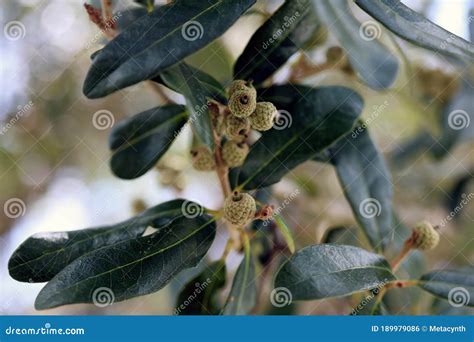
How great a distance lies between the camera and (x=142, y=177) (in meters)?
1.94

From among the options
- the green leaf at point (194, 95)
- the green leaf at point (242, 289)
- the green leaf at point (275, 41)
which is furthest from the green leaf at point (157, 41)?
the green leaf at point (242, 289)

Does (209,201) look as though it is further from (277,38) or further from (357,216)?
(277,38)

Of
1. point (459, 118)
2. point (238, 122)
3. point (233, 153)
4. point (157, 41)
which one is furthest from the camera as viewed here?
point (459, 118)

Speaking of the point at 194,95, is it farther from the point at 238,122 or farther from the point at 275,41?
the point at 275,41

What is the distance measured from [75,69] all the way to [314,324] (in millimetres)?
1509

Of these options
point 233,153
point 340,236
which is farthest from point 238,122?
point 340,236

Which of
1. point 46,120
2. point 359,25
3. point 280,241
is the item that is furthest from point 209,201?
point 46,120

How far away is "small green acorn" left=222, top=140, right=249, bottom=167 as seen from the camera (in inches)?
45.4

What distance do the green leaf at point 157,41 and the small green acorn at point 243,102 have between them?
11 cm

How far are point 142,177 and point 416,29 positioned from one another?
1.19 metres

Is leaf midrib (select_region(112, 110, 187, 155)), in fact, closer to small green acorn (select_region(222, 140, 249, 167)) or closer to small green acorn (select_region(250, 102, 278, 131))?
small green acorn (select_region(222, 140, 249, 167))

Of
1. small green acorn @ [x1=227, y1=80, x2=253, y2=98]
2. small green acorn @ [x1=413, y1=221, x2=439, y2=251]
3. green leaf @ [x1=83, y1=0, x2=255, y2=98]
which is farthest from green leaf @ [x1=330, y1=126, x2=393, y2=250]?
green leaf @ [x1=83, y1=0, x2=255, y2=98]

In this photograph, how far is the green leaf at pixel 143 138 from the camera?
4.03 ft

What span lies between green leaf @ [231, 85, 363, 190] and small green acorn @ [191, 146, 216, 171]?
0.06m
